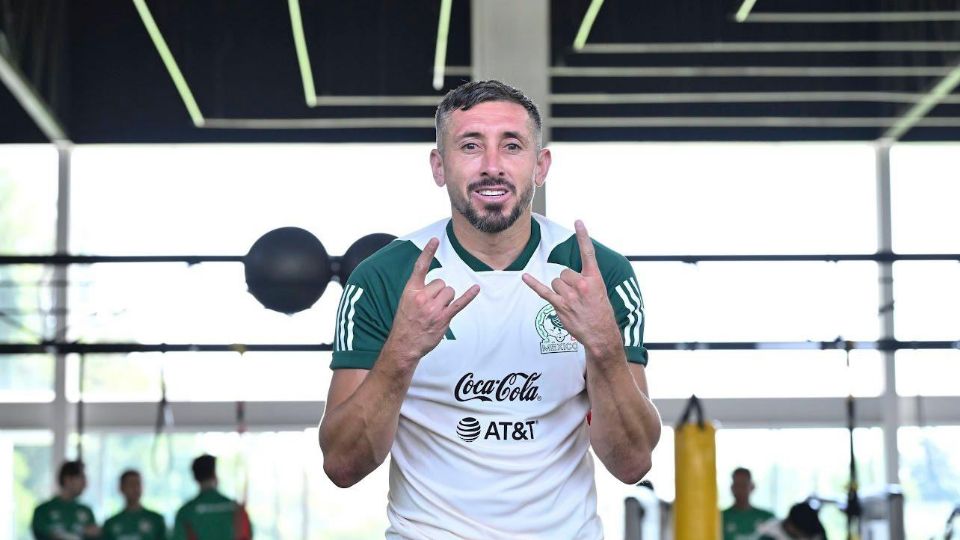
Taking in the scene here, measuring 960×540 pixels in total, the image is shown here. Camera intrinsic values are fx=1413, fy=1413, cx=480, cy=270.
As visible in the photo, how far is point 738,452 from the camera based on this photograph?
1305cm

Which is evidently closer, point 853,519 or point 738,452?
point 853,519

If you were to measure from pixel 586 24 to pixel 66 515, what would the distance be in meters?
4.33

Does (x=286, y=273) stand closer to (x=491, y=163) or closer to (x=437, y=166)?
Result: (x=437, y=166)

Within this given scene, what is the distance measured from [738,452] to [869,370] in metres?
1.47

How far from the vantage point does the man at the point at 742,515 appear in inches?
326

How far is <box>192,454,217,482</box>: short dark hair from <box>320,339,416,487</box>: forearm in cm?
580

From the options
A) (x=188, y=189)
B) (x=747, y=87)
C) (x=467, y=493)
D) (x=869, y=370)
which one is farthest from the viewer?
(x=869, y=370)

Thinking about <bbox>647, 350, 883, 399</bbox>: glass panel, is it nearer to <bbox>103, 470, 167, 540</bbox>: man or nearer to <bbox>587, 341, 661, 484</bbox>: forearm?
<bbox>103, 470, 167, 540</bbox>: man

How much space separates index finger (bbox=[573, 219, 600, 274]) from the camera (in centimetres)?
201

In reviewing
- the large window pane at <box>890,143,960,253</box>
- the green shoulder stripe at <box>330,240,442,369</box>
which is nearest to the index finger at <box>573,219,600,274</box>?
the green shoulder stripe at <box>330,240,442,369</box>

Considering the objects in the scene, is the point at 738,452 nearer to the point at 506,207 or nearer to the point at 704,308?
the point at 704,308

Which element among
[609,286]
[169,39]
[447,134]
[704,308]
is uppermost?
[169,39]

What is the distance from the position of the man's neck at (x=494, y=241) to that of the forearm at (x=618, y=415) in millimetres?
261

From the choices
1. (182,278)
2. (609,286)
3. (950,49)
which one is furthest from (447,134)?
(182,278)
